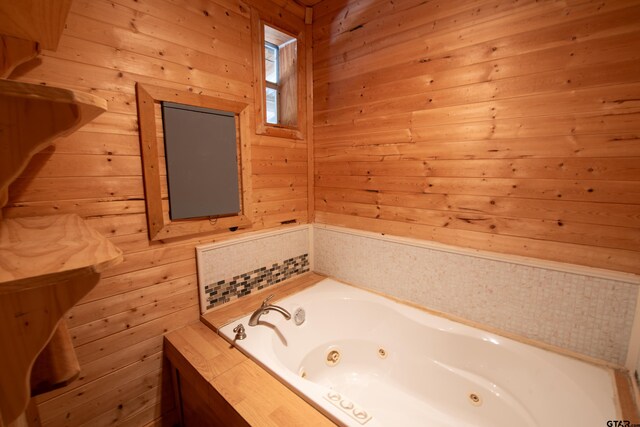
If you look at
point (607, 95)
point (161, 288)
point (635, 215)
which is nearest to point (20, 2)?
point (161, 288)

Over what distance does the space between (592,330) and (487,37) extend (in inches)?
62.3

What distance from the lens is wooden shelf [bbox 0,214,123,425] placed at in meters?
0.45

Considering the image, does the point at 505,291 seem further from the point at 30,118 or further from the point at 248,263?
Result: the point at 30,118

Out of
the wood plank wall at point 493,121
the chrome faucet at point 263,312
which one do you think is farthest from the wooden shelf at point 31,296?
the wood plank wall at point 493,121

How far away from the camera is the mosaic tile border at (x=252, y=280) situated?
186 cm

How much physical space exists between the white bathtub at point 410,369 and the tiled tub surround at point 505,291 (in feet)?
0.32

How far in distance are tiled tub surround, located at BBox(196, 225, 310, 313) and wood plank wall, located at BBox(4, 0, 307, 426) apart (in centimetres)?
8

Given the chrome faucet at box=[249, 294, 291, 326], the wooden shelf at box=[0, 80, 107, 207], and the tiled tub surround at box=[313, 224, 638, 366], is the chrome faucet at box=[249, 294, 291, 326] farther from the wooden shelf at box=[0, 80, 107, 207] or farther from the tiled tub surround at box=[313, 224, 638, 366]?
the wooden shelf at box=[0, 80, 107, 207]

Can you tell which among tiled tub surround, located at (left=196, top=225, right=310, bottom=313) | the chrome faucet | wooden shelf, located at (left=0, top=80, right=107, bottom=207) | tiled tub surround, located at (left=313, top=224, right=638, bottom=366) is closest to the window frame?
tiled tub surround, located at (left=196, top=225, right=310, bottom=313)

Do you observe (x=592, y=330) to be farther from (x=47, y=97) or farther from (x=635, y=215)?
(x=47, y=97)

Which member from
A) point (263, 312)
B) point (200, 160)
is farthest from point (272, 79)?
point (263, 312)

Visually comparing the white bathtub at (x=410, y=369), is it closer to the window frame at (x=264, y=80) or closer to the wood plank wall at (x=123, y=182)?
the wood plank wall at (x=123, y=182)

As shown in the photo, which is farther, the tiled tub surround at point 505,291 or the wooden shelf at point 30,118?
the tiled tub surround at point 505,291

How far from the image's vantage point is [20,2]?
0.60 metres
